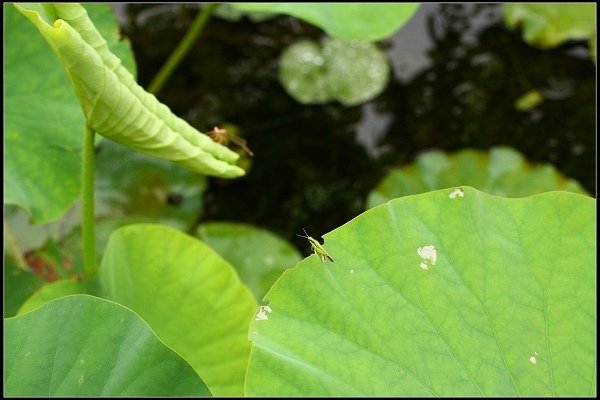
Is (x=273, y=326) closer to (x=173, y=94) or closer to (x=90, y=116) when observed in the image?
(x=90, y=116)

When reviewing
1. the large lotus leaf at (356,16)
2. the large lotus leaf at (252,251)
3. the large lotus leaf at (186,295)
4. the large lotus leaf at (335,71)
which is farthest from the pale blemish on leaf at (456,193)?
the large lotus leaf at (335,71)

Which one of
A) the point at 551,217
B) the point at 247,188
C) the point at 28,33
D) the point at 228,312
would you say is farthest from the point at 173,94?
the point at 551,217

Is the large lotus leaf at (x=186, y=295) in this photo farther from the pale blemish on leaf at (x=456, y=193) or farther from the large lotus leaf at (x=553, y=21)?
the large lotus leaf at (x=553, y=21)

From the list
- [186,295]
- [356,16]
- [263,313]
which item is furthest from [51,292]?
[356,16]

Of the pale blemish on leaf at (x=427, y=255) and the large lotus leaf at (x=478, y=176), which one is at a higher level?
the pale blemish on leaf at (x=427, y=255)

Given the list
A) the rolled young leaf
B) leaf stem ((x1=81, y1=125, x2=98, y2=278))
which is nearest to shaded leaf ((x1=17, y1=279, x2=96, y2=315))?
leaf stem ((x1=81, y1=125, x2=98, y2=278))

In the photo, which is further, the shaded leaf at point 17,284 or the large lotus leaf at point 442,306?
the shaded leaf at point 17,284

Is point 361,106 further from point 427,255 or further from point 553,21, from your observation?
point 427,255
